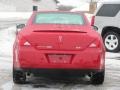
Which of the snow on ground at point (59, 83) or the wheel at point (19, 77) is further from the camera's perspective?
the wheel at point (19, 77)

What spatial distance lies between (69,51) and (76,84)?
41.2 inches

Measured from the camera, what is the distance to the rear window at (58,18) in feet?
33.1

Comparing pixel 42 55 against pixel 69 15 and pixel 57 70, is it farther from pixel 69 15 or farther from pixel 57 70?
pixel 69 15

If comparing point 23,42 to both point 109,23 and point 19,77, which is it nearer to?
point 19,77

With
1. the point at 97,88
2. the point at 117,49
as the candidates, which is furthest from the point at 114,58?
the point at 97,88

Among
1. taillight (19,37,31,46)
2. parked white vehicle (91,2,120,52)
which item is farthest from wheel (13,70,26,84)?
parked white vehicle (91,2,120,52)

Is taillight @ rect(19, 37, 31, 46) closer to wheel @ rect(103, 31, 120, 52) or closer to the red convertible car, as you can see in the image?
the red convertible car

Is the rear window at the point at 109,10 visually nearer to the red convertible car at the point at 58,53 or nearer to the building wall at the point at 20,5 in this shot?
the red convertible car at the point at 58,53

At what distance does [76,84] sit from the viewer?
9602 millimetres

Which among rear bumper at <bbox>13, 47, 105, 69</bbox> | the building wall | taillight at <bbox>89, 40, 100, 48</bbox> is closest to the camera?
rear bumper at <bbox>13, 47, 105, 69</bbox>

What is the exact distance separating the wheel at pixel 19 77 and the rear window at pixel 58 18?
51.4 inches

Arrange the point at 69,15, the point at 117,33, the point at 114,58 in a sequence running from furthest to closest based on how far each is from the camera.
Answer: the point at 117,33, the point at 114,58, the point at 69,15

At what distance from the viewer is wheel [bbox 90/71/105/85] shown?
9289 mm

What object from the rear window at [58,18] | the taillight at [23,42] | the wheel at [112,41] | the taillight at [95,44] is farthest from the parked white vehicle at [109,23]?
the taillight at [23,42]
